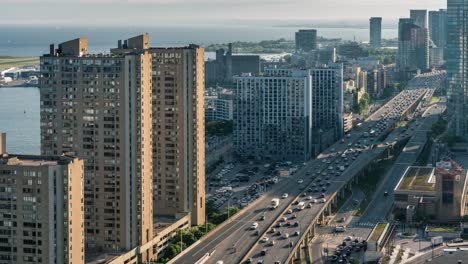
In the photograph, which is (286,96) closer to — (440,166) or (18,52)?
(440,166)

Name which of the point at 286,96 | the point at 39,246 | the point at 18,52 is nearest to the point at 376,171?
the point at 286,96

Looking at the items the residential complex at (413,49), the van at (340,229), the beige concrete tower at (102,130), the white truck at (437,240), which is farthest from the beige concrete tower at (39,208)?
the residential complex at (413,49)

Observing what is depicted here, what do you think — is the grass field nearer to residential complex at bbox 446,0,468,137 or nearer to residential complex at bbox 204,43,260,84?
residential complex at bbox 204,43,260,84

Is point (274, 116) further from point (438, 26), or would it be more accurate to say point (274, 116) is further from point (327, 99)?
point (438, 26)

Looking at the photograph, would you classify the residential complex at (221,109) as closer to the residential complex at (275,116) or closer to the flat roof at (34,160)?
the residential complex at (275,116)

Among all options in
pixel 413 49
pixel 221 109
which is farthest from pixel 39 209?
pixel 413 49

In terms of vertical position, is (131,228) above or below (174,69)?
below
